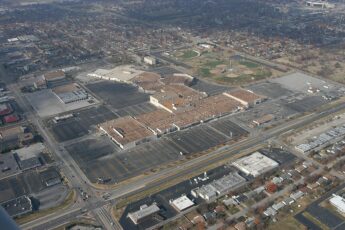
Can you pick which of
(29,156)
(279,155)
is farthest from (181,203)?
(29,156)

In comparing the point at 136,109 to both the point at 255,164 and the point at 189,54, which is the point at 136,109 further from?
the point at 189,54

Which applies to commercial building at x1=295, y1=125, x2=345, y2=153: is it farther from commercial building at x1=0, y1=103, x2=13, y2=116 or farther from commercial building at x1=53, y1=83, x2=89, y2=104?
commercial building at x1=0, y1=103, x2=13, y2=116

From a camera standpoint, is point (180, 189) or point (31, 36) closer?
point (180, 189)

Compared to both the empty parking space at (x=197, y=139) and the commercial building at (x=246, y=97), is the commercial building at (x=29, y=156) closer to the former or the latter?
the empty parking space at (x=197, y=139)

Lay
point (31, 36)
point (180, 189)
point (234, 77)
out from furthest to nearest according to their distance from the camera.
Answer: point (31, 36) < point (234, 77) < point (180, 189)

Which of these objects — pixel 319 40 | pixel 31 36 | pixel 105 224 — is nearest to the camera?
pixel 105 224

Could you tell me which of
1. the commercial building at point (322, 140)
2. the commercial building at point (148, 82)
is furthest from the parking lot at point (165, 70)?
the commercial building at point (322, 140)

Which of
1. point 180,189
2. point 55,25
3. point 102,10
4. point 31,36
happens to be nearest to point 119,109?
point 180,189

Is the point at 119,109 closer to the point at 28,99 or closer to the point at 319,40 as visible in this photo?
the point at 28,99
